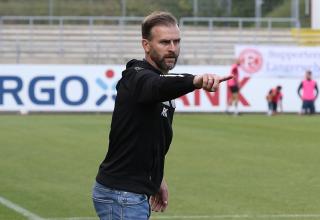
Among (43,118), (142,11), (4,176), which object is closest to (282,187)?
(4,176)

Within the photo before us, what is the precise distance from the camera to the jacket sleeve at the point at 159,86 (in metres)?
5.50

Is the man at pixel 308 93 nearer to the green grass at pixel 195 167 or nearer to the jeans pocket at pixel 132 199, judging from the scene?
the green grass at pixel 195 167

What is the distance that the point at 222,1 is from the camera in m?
49.2

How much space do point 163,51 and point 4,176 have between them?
10.7 meters

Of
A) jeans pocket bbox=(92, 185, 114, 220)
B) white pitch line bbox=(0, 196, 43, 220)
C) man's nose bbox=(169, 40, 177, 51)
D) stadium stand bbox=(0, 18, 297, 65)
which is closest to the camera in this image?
man's nose bbox=(169, 40, 177, 51)

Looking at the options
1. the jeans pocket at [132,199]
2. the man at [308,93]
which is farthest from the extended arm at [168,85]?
the man at [308,93]

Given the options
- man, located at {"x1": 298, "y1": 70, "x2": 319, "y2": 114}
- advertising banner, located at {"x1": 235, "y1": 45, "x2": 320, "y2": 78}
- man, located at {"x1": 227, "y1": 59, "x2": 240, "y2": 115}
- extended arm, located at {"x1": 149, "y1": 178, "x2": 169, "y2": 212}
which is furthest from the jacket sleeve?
advertising banner, located at {"x1": 235, "y1": 45, "x2": 320, "y2": 78}

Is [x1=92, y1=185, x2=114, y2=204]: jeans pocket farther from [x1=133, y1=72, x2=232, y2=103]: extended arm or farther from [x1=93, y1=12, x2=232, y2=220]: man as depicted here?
[x1=133, y1=72, x2=232, y2=103]: extended arm

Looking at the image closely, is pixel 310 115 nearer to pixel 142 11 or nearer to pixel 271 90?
pixel 271 90

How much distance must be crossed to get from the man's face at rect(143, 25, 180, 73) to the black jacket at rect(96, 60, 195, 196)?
9cm

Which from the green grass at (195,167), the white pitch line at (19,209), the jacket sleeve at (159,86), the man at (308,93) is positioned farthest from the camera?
the man at (308,93)

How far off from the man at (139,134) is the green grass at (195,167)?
19.7 feet

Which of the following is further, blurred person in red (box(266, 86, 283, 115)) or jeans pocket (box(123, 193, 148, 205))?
blurred person in red (box(266, 86, 283, 115))

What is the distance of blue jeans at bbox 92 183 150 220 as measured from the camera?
599 centimetres
